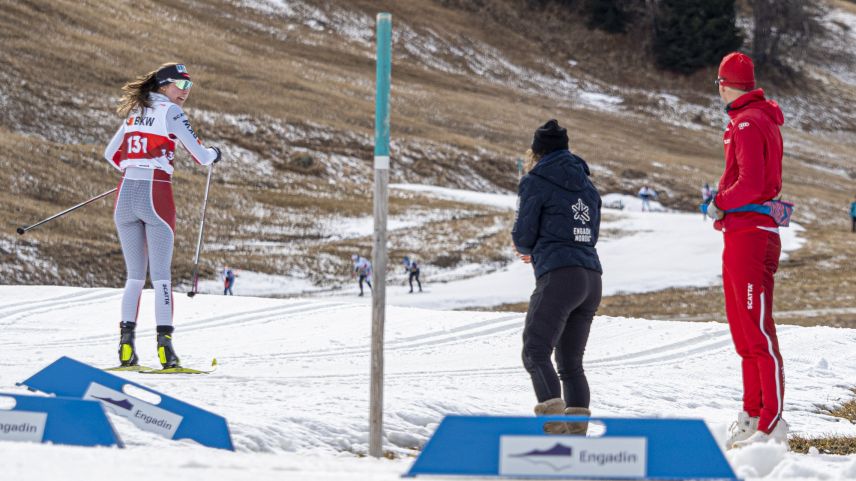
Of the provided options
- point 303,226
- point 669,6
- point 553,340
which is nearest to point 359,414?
point 553,340

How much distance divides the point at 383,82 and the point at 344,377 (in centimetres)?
443

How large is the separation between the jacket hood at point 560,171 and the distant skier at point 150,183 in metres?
2.98

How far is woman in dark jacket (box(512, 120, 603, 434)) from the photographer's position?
6.30m

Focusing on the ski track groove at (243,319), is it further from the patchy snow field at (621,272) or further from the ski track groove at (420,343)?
the patchy snow field at (621,272)

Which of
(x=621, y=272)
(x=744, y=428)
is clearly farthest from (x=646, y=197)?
(x=744, y=428)

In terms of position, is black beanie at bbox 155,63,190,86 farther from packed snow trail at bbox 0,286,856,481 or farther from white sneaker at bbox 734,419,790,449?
white sneaker at bbox 734,419,790,449

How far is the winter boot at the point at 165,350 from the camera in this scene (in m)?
8.12

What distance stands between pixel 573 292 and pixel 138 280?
366 cm

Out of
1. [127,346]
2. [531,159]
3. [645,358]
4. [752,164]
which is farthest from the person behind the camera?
[645,358]

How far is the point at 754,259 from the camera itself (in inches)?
246

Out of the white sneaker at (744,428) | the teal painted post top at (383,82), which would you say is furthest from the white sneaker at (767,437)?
the teal painted post top at (383,82)

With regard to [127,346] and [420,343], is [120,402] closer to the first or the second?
[127,346]

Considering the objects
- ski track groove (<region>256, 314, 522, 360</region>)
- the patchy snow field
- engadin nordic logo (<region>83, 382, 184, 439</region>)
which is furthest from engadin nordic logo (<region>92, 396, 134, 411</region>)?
the patchy snow field

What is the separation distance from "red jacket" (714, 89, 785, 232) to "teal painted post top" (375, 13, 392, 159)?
2.19 meters
